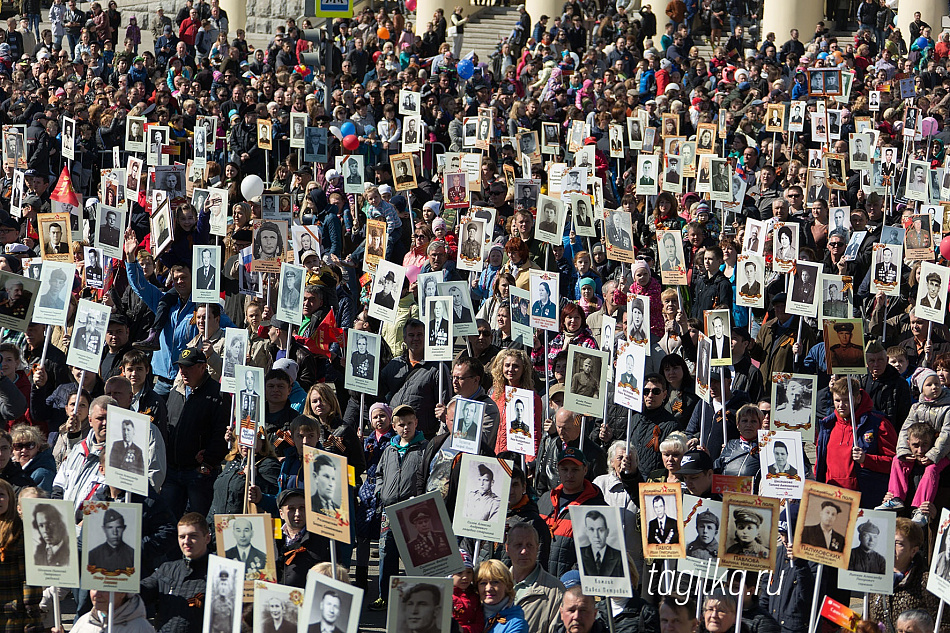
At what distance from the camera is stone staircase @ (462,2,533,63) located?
1379 inches

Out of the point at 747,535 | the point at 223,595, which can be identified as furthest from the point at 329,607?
the point at 747,535

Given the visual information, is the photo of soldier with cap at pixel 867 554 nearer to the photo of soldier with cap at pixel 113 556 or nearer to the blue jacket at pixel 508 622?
the blue jacket at pixel 508 622

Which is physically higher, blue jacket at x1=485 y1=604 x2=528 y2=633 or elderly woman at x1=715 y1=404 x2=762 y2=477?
elderly woman at x1=715 y1=404 x2=762 y2=477

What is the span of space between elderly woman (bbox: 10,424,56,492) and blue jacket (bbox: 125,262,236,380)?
2.31 meters

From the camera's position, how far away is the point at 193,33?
3025cm

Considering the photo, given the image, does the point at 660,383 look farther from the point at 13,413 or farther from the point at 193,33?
the point at 193,33

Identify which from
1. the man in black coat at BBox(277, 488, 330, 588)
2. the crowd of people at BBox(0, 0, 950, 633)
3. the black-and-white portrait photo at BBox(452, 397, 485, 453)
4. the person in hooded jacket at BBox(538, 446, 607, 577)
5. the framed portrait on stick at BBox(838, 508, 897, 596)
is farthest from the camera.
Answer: the black-and-white portrait photo at BBox(452, 397, 485, 453)

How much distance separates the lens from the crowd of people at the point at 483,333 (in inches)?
303

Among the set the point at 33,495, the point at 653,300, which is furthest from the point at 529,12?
the point at 33,495

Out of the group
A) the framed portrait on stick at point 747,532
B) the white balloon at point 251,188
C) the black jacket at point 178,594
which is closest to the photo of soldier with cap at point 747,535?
the framed portrait on stick at point 747,532

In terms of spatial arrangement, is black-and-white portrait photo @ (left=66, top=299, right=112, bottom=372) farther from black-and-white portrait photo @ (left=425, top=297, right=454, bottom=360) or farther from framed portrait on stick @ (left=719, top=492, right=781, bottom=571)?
framed portrait on stick @ (left=719, top=492, right=781, bottom=571)

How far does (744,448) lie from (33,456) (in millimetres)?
4197

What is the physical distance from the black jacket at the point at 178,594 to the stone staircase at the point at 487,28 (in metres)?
27.4

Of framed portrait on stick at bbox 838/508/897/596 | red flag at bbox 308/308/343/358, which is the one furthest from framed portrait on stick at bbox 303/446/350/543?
red flag at bbox 308/308/343/358
